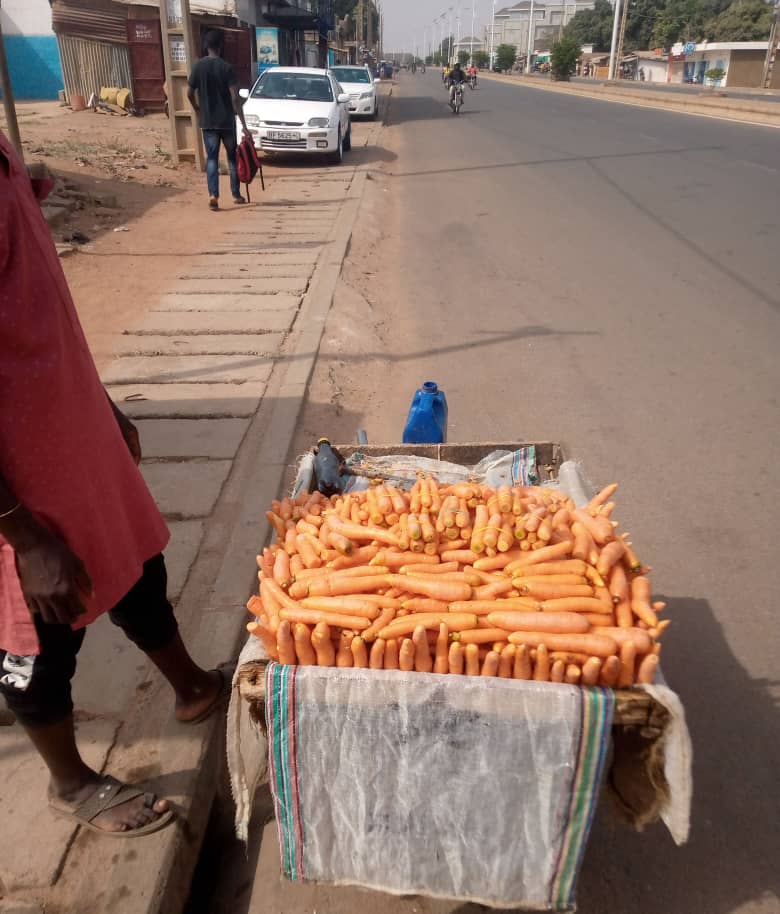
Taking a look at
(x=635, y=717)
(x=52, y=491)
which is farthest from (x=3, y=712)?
(x=635, y=717)

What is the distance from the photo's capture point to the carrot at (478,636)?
1.86 metres

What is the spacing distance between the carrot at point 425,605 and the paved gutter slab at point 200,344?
4161 mm

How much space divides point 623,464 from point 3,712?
3355mm

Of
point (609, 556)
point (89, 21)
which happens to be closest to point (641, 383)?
point (609, 556)

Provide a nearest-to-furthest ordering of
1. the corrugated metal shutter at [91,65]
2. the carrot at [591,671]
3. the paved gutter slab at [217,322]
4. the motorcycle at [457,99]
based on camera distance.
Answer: the carrot at [591,671], the paved gutter slab at [217,322], the corrugated metal shutter at [91,65], the motorcycle at [457,99]

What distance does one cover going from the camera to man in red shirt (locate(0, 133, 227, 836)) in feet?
5.16

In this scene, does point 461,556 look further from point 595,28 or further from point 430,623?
point 595,28

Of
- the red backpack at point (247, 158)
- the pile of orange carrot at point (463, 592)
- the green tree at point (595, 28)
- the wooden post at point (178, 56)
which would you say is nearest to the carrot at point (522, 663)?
the pile of orange carrot at point (463, 592)

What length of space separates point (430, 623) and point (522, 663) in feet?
0.82

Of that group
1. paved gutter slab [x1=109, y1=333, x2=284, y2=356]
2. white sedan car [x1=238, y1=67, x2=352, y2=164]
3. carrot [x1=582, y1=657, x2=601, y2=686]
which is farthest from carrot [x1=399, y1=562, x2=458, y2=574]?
white sedan car [x1=238, y1=67, x2=352, y2=164]

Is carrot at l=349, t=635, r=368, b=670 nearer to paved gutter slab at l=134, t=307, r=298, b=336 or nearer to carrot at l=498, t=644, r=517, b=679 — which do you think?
carrot at l=498, t=644, r=517, b=679

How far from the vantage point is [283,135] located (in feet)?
47.8

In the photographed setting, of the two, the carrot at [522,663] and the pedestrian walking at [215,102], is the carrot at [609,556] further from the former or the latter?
the pedestrian walking at [215,102]

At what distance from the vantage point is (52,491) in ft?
5.57
